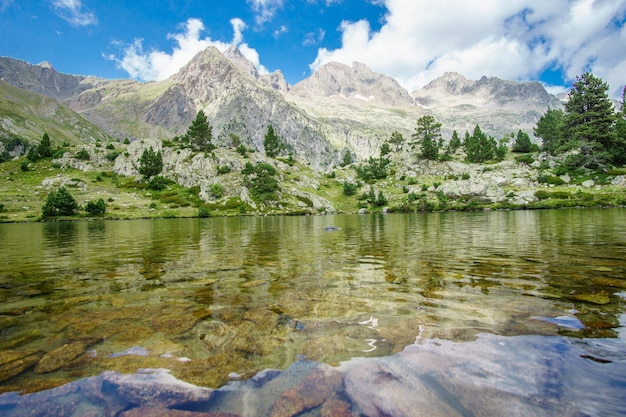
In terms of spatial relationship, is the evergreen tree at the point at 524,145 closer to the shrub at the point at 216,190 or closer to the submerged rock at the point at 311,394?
the shrub at the point at 216,190

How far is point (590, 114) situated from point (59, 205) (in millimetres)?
147901

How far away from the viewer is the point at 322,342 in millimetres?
5512

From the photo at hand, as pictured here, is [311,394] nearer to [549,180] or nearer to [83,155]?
[549,180]

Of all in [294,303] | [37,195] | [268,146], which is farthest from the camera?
[268,146]

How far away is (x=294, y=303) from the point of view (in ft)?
26.2

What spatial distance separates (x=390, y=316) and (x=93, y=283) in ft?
33.5

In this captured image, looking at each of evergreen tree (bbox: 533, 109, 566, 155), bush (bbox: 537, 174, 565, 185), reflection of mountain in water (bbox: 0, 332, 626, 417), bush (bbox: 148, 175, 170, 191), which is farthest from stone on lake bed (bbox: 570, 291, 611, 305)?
evergreen tree (bbox: 533, 109, 566, 155)

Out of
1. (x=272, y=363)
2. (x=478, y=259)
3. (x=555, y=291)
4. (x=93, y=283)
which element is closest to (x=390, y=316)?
(x=272, y=363)

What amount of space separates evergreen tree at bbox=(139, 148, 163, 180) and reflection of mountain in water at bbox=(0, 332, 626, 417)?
399 feet

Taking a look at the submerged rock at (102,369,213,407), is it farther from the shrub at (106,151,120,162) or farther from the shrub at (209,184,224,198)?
the shrub at (106,151,120,162)

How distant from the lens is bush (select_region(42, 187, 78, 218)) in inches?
2683

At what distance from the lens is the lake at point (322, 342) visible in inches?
148

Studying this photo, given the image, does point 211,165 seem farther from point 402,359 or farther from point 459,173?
point 402,359

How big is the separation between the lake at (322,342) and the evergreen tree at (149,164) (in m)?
112
